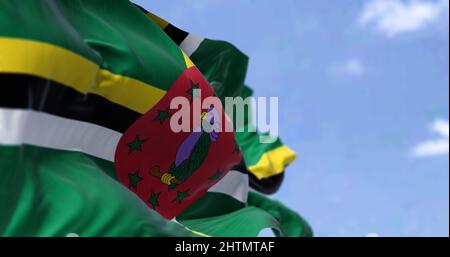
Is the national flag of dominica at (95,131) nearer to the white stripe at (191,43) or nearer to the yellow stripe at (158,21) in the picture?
the yellow stripe at (158,21)

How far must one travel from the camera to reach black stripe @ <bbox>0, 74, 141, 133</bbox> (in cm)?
569

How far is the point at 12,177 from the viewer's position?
217 inches

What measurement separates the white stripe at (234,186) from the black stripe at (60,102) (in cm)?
232

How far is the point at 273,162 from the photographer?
14.0 m

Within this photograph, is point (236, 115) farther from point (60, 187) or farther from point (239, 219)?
point (60, 187)

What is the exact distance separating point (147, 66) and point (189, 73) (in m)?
0.83

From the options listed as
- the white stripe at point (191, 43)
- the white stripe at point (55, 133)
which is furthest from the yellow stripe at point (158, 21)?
the white stripe at point (55, 133)

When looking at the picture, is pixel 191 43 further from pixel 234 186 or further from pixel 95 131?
pixel 95 131

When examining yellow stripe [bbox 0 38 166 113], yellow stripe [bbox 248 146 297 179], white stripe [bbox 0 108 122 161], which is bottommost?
white stripe [bbox 0 108 122 161]

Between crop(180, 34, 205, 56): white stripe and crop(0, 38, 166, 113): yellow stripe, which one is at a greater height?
crop(180, 34, 205, 56): white stripe

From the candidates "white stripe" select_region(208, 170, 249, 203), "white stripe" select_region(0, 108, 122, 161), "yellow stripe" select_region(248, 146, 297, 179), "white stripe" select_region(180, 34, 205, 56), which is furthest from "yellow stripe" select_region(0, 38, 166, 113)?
"yellow stripe" select_region(248, 146, 297, 179)

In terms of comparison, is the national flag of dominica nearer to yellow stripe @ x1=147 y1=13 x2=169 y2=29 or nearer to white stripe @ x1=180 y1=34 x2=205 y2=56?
yellow stripe @ x1=147 y1=13 x2=169 y2=29

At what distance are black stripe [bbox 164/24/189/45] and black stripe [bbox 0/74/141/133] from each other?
2.57 metres
